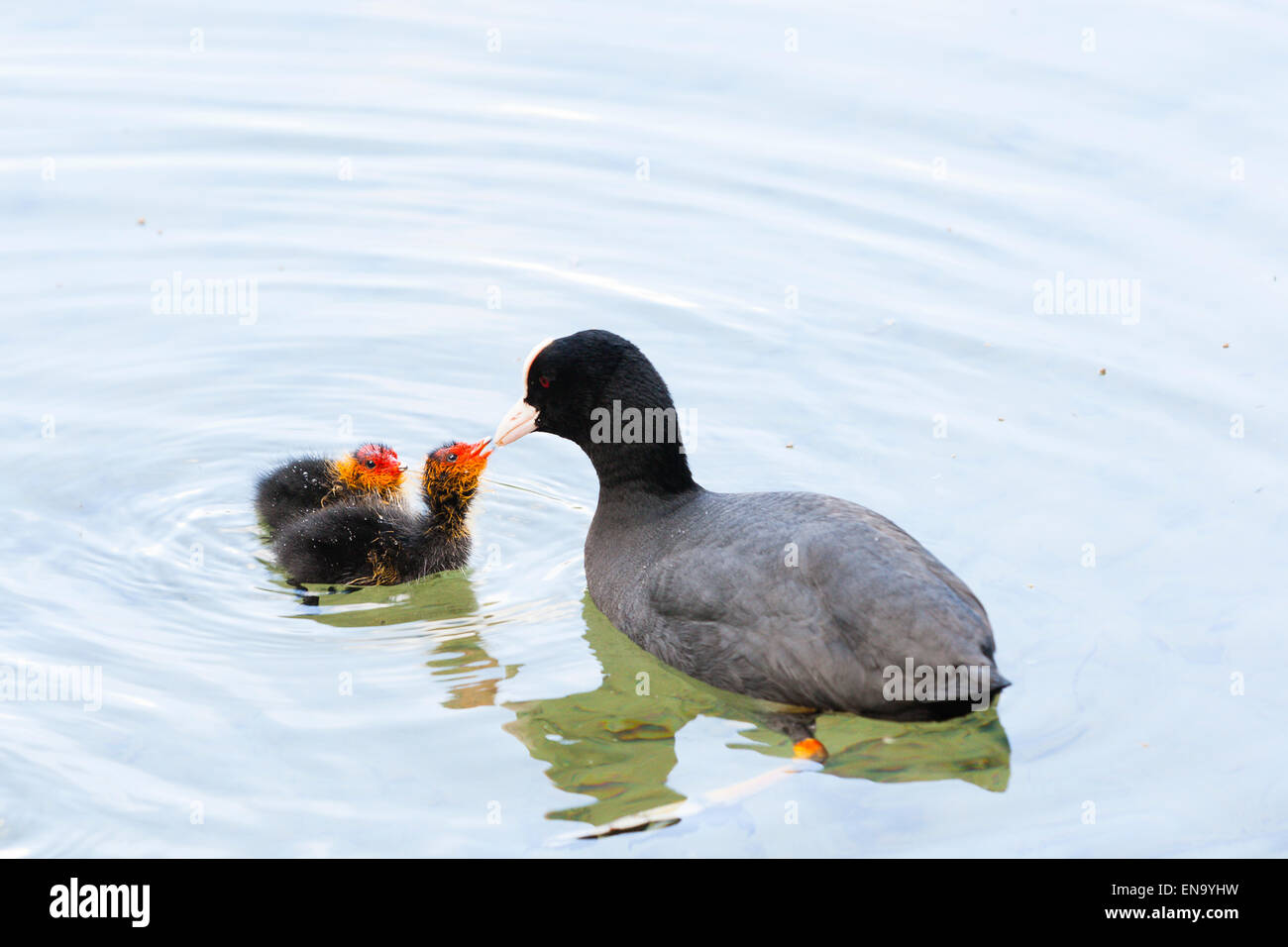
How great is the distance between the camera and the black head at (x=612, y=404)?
250 inches

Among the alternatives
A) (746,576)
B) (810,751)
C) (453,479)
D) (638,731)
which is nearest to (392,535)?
(453,479)

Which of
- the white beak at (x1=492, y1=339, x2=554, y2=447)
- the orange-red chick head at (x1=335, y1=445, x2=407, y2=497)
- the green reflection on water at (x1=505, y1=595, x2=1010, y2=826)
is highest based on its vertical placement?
the white beak at (x1=492, y1=339, x2=554, y2=447)

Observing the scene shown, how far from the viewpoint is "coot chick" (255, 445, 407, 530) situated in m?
6.97

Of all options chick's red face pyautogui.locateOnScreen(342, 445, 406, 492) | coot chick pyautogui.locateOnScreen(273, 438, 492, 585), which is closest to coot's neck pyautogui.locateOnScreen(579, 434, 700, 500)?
coot chick pyautogui.locateOnScreen(273, 438, 492, 585)

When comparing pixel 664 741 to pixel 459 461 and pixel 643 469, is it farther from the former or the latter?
pixel 459 461

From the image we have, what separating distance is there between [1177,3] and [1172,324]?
472 cm

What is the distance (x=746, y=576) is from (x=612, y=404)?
1077 mm

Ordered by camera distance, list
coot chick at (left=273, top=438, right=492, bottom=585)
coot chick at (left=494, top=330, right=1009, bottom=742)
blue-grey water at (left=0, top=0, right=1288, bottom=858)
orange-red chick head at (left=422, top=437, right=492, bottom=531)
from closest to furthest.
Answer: coot chick at (left=494, top=330, right=1009, bottom=742) < blue-grey water at (left=0, top=0, right=1288, bottom=858) < coot chick at (left=273, top=438, right=492, bottom=585) < orange-red chick head at (left=422, top=437, right=492, bottom=531)

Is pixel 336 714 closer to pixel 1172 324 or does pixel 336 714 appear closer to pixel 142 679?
pixel 142 679

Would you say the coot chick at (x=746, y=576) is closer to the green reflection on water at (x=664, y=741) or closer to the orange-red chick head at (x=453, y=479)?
the green reflection on water at (x=664, y=741)

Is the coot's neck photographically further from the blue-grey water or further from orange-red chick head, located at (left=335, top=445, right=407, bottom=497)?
orange-red chick head, located at (left=335, top=445, right=407, bottom=497)

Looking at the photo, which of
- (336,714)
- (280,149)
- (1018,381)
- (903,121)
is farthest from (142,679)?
(903,121)

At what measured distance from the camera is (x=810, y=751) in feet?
18.3

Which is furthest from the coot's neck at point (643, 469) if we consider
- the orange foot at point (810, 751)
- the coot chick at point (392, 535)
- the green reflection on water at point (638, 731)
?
the orange foot at point (810, 751)
